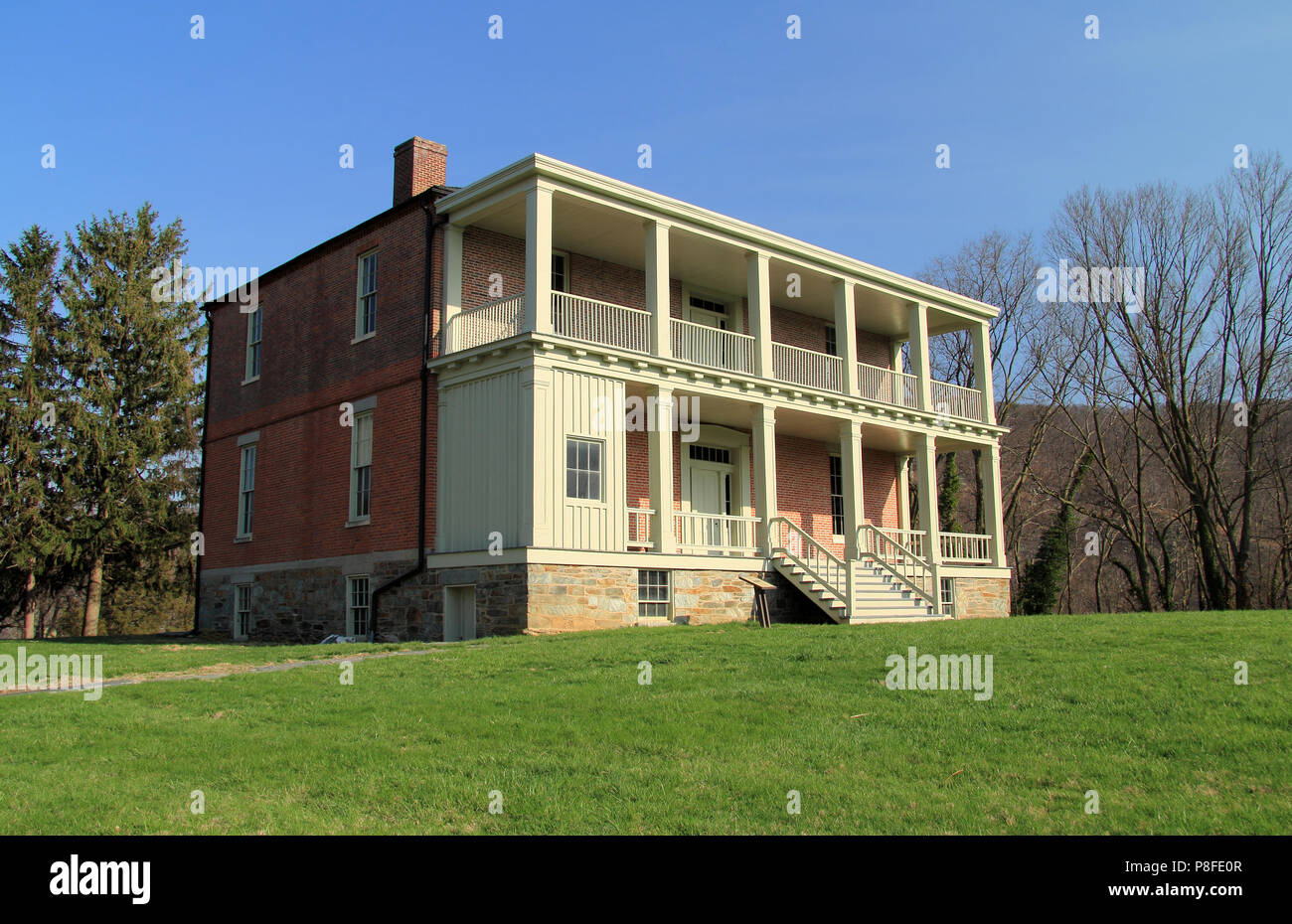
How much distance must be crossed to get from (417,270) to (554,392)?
4.25m

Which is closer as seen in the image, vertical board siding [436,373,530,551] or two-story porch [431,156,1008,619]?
vertical board siding [436,373,530,551]

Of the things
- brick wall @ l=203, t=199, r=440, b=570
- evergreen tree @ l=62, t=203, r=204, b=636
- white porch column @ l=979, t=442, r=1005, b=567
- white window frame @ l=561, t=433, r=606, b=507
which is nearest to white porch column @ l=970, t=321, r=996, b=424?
white porch column @ l=979, t=442, r=1005, b=567

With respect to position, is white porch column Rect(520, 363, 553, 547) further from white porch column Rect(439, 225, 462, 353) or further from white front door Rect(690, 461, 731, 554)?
white front door Rect(690, 461, 731, 554)

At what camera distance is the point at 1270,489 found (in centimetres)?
4262

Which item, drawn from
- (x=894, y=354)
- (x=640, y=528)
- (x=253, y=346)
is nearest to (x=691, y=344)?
(x=640, y=528)

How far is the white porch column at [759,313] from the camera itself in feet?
69.5

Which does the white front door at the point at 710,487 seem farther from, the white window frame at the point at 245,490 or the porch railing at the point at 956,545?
Result: the white window frame at the point at 245,490

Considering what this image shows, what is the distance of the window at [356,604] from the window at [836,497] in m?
11.3

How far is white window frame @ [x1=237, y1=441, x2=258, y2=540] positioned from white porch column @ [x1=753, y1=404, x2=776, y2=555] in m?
11.6

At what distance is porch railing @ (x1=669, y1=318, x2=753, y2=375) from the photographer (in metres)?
20.7

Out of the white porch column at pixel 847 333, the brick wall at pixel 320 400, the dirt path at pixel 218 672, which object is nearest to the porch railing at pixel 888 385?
the white porch column at pixel 847 333
